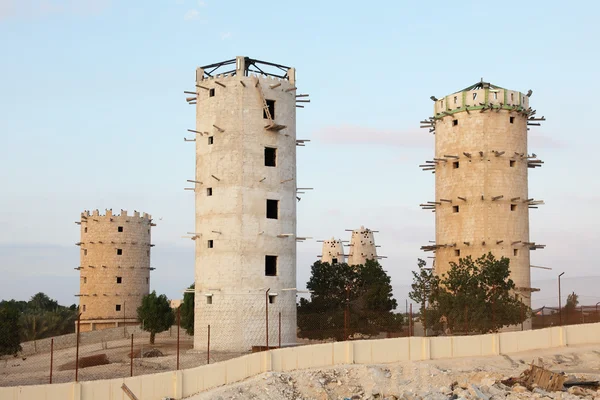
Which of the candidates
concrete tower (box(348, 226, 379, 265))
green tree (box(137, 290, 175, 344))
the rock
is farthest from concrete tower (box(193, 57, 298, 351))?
concrete tower (box(348, 226, 379, 265))

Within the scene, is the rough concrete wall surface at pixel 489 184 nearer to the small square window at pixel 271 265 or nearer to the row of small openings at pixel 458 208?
the row of small openings at pixel 458 208

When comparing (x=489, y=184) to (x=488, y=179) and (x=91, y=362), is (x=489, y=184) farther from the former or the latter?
(x=91, y=362)

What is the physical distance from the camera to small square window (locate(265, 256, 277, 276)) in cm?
4519

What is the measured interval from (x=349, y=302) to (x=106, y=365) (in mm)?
15616

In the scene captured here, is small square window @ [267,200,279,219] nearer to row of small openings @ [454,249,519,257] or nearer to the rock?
row of small openings @ [454,249,519,257]

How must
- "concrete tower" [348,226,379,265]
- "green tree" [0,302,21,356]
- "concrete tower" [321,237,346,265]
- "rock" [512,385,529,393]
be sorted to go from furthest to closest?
1. "concrete tower" [321,237,346,265]
2. "concrete tower" [348,226,379,265]
3. "green tree" [0,302,21,356]
4. "rock" [512,385,529,393]

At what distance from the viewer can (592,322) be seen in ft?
134

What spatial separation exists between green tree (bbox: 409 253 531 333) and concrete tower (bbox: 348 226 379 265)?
107 ft

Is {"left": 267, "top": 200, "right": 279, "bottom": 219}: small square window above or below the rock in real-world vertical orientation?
above

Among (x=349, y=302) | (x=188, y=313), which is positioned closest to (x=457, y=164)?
(x=349, y=302)

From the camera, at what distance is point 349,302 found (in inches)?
1949

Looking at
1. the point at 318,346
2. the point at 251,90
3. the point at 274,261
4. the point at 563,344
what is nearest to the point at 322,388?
the point at 318,346

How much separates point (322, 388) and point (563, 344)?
14.8 metres

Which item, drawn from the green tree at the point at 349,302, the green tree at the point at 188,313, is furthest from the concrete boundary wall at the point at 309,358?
the green tree at the point at 188,313
